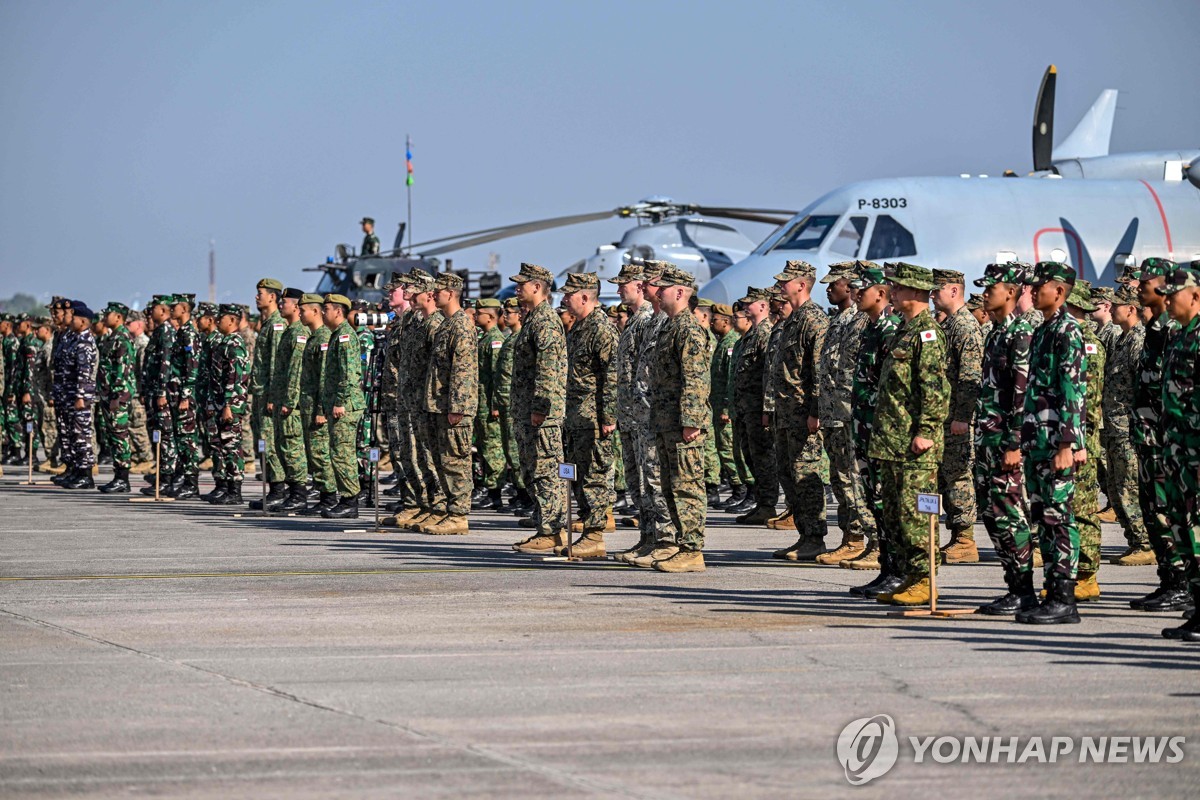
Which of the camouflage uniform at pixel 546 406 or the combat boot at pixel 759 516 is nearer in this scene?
the camouflage uniform at pixel 546 406

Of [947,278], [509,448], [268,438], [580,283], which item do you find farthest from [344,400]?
[947,278]

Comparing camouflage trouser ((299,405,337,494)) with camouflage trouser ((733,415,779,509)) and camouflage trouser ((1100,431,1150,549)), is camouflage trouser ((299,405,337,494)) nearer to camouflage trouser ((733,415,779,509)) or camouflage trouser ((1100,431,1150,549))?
camouflage trouser ((733,415,779,509))

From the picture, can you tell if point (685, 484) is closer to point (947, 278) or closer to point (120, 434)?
point (947, 278)

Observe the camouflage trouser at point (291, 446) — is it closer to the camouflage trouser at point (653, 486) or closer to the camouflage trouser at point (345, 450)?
the camouflage trouser at point (345, 450)

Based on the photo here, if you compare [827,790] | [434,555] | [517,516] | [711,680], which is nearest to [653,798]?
[827,790]

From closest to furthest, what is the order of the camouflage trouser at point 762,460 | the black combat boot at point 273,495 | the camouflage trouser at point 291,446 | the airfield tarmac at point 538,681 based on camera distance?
the airfield tarmac at point 538,681 → the camouflage trouser at point 762,460 → the camouflage trouser at point 291,446 → the black combat boot at point 273,495

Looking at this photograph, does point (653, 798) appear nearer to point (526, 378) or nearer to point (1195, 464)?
point (1195, 464)

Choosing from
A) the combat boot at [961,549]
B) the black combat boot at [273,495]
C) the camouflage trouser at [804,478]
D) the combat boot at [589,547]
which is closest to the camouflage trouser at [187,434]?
the black combat boot at [273,495]

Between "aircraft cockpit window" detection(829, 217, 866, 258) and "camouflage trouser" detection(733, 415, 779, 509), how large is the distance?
23.8ft

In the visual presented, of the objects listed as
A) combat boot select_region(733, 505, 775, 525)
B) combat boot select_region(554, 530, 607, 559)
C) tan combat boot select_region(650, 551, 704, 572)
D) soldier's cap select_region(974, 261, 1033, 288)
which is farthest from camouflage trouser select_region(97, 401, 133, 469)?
soldier's cap select_region(974, 261, 1033, 288)

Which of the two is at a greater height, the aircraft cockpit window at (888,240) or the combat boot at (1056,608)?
the aircraft cockpit window at (888,240)

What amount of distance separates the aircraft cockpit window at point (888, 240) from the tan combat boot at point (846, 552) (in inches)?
412

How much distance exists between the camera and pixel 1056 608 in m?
8.86

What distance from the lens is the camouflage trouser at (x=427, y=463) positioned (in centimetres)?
1408
